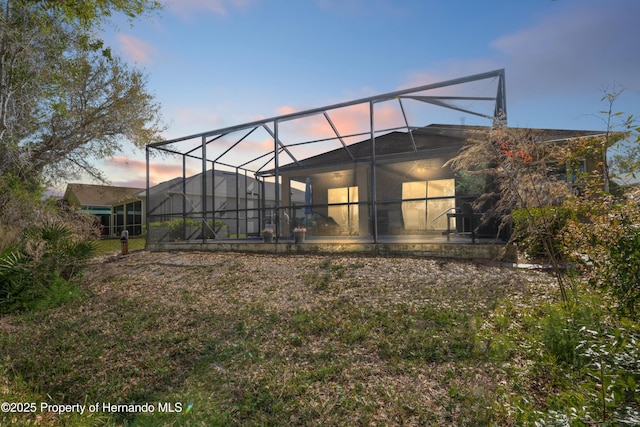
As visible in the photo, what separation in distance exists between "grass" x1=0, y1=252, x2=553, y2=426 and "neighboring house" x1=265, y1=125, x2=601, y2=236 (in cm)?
411

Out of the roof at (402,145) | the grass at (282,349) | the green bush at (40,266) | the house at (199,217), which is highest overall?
the roof at (402,145)

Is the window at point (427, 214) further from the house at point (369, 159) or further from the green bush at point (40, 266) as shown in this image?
the green bush at point (40, 266)

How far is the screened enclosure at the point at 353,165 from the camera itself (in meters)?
8.30

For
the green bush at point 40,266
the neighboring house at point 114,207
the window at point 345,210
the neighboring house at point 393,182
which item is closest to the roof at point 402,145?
the neighboring house at point 393,182

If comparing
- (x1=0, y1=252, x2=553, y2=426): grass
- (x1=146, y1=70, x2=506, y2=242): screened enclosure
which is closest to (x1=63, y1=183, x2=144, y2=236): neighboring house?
(x1=146, y1=70, x2=506, y2=242): screened enclosure

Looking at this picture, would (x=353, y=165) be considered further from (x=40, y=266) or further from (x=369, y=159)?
(x=40, y=266)

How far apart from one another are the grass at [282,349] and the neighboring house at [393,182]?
411 cm

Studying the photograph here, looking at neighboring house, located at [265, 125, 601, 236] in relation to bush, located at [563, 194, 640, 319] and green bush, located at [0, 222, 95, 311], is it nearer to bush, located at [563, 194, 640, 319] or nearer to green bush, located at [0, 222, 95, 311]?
green bush, located at [0, 222, 95, 311]

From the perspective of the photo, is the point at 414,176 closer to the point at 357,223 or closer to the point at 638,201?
the point at 357,223

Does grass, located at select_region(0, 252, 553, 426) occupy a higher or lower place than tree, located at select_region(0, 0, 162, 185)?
lower

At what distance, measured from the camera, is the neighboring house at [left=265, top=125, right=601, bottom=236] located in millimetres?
10617

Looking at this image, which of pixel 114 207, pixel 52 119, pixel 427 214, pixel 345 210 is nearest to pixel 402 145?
pixel 345 210

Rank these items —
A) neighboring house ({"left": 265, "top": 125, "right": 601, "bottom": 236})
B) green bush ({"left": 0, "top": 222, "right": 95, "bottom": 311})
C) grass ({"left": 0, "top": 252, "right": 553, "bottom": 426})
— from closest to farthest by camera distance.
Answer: grass ({"left": 0, "top": 252, "right": 553, "bottom": 426}) → green bush ({"left": 0, "top": 222, "right": 95, "bottom": 311}) → neighboring house ({"left": 265, "top": 125, "right": 601, "bottom": 236})

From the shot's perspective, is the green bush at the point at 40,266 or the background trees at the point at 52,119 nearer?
the green bush at the point at 40,266
